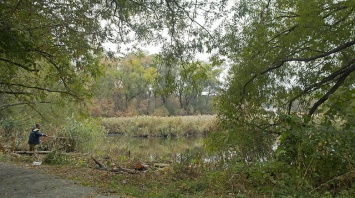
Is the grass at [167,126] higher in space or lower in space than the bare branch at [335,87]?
lower

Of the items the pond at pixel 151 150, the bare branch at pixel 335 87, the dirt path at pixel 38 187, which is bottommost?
the pond at pixel 151 150

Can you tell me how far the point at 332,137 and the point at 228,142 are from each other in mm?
2871

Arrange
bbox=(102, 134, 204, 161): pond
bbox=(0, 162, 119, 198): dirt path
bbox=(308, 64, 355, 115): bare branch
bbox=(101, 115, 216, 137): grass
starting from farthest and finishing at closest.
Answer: bbox=(101, 115, 216, 137): grass
bbox=(102, 134, 204, 161): pond
bbox=(308, 64, 355, 115): bare branch
bbox=(0, 162, 119, 198): dirt path

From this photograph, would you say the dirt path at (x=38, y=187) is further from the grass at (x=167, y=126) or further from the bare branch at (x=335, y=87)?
the grass at (x=167, y=126)

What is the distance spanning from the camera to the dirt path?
250 inches

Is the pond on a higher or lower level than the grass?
lower

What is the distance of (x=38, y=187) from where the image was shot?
697 cm

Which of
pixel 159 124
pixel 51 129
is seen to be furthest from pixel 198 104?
pixel 51 129

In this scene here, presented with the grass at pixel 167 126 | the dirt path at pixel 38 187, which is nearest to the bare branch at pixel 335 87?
the dirt path at pixel 38 187

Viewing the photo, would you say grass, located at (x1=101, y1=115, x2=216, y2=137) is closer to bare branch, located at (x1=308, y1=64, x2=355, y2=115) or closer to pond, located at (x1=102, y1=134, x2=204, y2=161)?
pond, located at (x1=102, y1=134, x2=204, y2=161)

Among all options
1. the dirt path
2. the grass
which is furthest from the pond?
the grass

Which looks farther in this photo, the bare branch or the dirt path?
the bare branch

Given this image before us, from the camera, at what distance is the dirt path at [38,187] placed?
635 cm

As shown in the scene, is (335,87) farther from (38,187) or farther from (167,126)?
(167,126)
